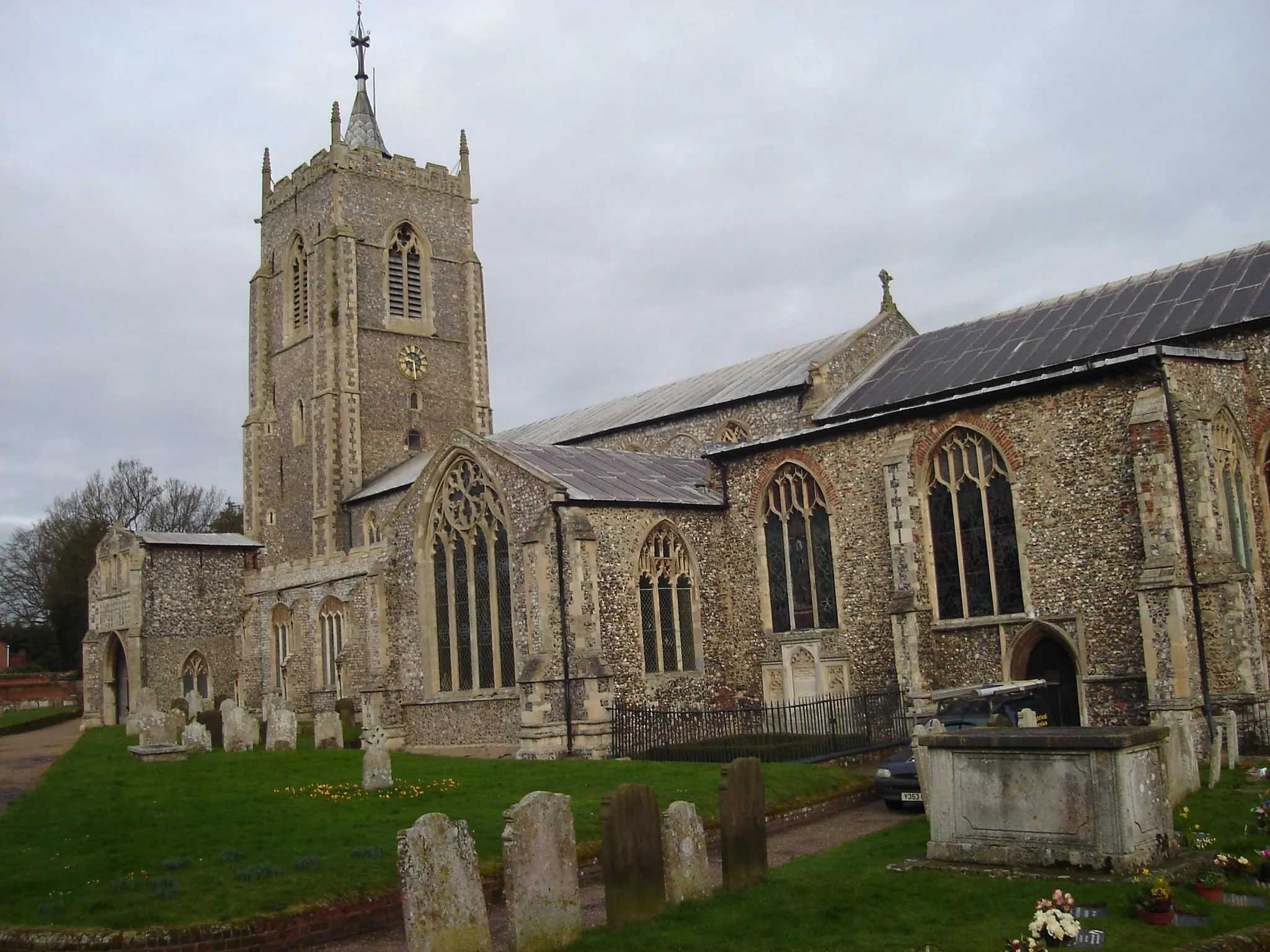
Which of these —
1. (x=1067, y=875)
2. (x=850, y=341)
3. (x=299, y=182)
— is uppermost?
(x=299, y=182)

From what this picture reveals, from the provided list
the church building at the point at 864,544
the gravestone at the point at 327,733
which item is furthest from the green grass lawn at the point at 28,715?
the gravestone at the point at 327,733

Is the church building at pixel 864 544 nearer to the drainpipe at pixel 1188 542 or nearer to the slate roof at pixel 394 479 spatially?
the drainpipe at pixel 1188 542

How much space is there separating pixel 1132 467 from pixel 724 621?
9.51 m

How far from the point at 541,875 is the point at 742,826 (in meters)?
2.39

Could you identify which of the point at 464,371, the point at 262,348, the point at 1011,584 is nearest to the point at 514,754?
the point at 1011,584

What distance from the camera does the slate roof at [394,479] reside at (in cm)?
4031

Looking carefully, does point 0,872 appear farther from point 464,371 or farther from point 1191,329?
point 464,371

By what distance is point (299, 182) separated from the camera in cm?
4828

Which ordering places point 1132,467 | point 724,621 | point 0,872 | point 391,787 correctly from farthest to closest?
point 724,621 < point 1132,467 < point 391,787 < point 0,872

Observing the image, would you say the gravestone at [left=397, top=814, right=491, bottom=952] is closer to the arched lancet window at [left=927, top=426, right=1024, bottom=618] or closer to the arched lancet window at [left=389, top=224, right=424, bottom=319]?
the arched lancet window at [left=927, top=426, right=1024, bottom=618]

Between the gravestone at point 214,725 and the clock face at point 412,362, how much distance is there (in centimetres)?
1768

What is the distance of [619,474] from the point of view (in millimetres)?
24562

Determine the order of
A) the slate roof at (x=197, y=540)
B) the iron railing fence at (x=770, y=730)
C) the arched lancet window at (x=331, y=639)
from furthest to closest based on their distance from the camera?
the slate roof at (x=197, y=540) → the arched lancet window at (x=331, y=639) → the iron railing fence at (x=770, y=730)

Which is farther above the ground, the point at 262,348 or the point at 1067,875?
the point at 262,348
